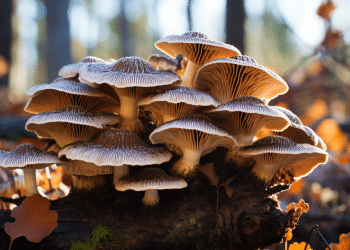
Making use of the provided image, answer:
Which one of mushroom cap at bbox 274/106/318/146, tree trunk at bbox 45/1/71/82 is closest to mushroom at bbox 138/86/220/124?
mushroom cap at bbox 274/106/318/146

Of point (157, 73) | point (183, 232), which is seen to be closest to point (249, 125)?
point (157, 73)

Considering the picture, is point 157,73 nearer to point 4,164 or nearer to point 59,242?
point 4,164

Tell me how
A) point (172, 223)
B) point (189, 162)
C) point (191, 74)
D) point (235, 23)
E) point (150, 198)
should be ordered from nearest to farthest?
point (172, 223) < point (150, 198) < point (189, 162) < point (191, 74) < point (235, 23)

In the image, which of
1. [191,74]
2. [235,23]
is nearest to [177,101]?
[191,74]

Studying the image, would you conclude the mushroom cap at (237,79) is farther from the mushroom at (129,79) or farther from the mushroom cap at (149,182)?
the mushroom cap at (149,182)

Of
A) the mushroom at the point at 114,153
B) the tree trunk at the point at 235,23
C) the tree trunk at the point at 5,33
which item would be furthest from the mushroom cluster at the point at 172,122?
the tree trunk at the point at 5,33

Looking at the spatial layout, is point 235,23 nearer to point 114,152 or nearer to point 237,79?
point 237,79
